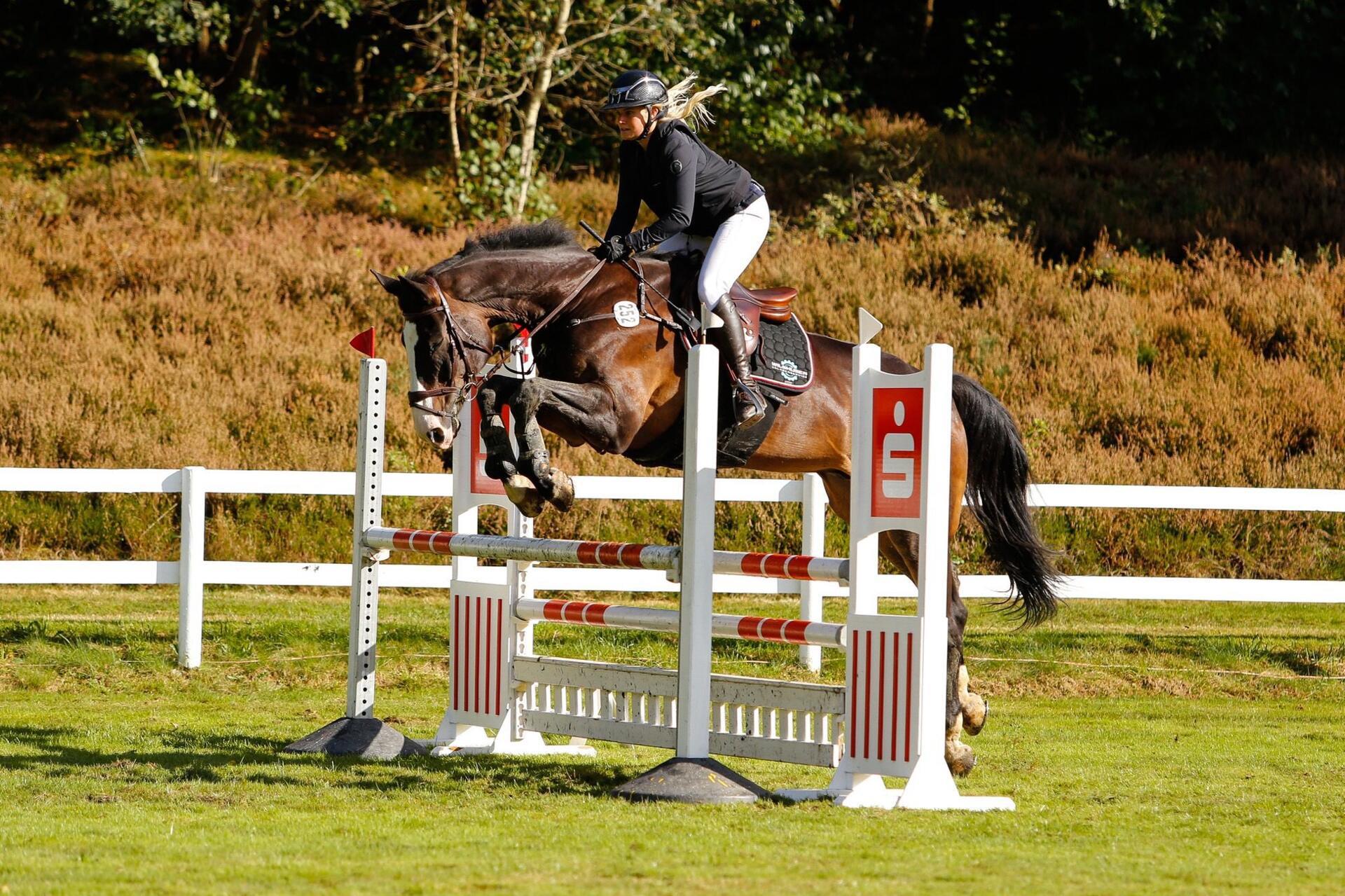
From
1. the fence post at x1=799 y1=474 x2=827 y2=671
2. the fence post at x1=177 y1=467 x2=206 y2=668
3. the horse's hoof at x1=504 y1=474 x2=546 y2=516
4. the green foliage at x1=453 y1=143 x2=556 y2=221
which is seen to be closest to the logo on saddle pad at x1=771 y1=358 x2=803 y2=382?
the horse's hoof at x1=504 y1=474 x2=546 y2=516

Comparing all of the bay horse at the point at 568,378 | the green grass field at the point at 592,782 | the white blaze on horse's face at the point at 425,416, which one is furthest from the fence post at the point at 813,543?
the white blaze on horse's face at the point at 425,416

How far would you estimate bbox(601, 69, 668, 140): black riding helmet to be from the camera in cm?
544

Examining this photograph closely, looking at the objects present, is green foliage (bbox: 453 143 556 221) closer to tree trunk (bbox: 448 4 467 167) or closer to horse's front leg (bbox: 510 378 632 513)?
tree trunk (bbox: 448 4 467 167)

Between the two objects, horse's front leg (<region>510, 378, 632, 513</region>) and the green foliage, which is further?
the green foliage

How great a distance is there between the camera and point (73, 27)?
20.9 metres

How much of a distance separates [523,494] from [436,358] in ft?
1.91

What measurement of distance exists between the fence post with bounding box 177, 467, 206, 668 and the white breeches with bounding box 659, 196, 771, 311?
3890 mm

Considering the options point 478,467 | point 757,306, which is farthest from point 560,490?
point 757,306

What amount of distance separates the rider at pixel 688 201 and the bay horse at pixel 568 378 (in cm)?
20

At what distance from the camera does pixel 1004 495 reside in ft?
22.1

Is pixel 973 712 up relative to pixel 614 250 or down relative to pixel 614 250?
down

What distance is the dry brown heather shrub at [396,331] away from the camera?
11875mm

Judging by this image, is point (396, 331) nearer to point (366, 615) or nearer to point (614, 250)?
point (366, 615)

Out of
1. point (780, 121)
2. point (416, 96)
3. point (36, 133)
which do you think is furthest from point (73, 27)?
point (780, 121)
